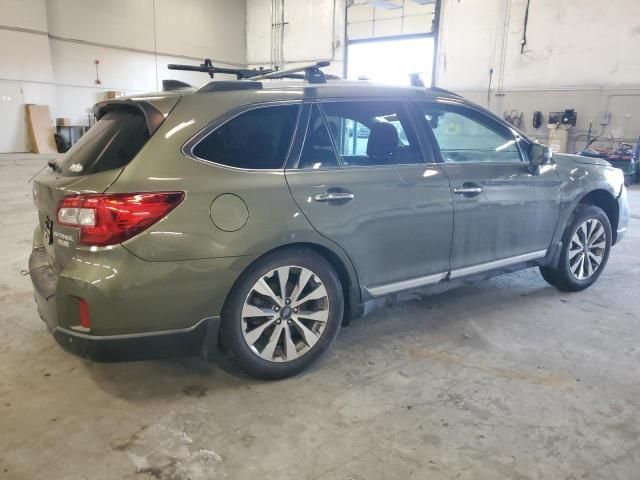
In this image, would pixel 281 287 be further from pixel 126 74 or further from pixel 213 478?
pixel 126 74

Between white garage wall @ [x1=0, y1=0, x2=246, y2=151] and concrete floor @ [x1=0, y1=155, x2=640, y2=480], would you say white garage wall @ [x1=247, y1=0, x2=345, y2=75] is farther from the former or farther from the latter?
concrete floor @ [x1=0, y1=155, x2=640, y2=480]

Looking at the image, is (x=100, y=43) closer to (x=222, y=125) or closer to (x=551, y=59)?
(x=551, y=59)

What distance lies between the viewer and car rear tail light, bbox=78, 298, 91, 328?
208 cm

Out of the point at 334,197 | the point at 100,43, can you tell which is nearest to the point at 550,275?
the point at 334,197

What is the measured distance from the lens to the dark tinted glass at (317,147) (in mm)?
2525

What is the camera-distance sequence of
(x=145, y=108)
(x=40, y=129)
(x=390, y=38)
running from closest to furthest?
(x=145, y=108)
(x=40, y=129)
(x=390, y=38)

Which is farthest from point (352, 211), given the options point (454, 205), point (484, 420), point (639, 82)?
point (639, 82)

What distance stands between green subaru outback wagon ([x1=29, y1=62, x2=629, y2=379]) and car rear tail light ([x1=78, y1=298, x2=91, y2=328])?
0.04ft

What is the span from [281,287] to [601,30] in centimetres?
1298

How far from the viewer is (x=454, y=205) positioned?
2980mm

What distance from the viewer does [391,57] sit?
53.0 feet

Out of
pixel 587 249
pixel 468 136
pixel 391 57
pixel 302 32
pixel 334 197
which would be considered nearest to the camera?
pixel 334 197

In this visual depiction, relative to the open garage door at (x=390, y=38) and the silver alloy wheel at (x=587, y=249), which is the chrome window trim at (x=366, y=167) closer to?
the silver alloy wheel at (x=587, y=249)

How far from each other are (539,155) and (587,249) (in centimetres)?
102
